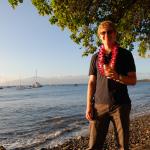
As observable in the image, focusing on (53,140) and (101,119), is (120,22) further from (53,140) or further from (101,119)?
(101,119)

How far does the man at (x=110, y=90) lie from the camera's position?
5641 millimetres

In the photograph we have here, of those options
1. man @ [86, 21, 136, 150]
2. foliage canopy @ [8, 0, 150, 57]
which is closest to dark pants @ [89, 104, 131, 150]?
man @ [86, 21, 136, 150]

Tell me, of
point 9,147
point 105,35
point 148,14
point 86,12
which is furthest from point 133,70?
point 9,147

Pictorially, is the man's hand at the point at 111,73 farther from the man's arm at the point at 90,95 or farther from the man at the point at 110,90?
the man's arm at the point at 90,95

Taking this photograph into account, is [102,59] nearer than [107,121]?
Yes

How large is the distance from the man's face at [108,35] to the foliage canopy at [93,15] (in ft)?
28.2

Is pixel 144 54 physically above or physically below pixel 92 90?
above

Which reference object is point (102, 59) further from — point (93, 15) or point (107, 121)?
point (93, 15)

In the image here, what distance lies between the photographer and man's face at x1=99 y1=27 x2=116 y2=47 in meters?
5.64

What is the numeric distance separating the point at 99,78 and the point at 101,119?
2.13 feet

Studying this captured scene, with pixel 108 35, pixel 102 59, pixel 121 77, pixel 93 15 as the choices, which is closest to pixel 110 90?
pixel 121 77

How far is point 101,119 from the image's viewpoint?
5.82m

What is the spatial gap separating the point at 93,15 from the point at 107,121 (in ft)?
32.5

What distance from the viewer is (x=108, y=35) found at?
18.6 ft
